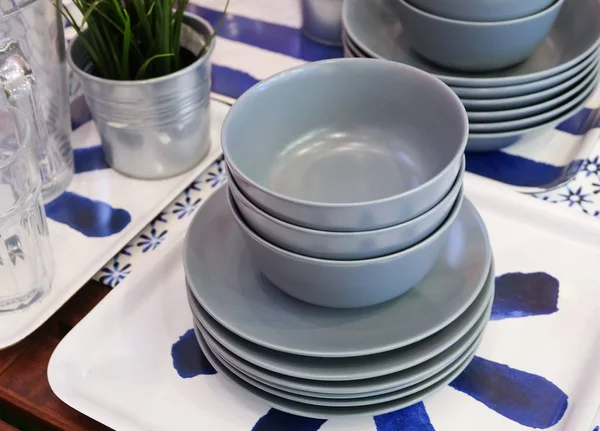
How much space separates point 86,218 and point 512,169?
1.28ft

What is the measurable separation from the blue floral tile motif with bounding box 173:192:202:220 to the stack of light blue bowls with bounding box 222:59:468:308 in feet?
0.41

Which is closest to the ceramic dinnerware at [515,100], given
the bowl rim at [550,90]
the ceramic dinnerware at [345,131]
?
the bowl rim at [550,90]

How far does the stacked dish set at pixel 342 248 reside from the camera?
41cm

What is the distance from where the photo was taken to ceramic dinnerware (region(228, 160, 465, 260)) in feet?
1.32

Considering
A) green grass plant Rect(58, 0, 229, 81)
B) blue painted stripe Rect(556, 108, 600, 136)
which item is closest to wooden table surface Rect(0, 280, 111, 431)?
green grass plant Rect(58, 0, 229, 81)

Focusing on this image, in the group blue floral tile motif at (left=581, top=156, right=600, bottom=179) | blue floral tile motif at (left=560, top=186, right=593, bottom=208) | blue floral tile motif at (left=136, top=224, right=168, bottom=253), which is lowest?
blue floral tile motif at (left=136, top=224, right=168, bottom=253)

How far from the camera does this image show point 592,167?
0.64 meters

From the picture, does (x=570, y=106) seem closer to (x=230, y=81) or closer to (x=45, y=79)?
(x=230, y=81)

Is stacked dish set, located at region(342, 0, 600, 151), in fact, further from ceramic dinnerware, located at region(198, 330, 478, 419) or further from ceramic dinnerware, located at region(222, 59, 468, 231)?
ceramic dinnerware, located at region(198, 330, 478, 419)

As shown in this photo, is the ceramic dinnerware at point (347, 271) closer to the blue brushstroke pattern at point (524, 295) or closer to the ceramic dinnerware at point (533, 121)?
the blue brushstroke pattern at point (524, 295)

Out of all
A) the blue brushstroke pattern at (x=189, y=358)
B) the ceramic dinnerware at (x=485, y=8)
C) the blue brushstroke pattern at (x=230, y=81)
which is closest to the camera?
the blue brushstroke pattern at (x=189, y=358)

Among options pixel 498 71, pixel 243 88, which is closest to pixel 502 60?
pixel 498 71

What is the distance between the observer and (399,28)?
2.46 ft

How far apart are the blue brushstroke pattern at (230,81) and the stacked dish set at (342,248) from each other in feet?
0.76
